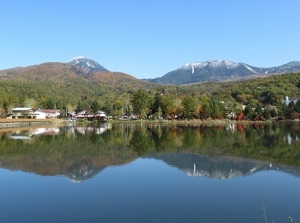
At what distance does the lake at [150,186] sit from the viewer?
10188 millimetres

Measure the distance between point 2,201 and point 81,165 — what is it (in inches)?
277

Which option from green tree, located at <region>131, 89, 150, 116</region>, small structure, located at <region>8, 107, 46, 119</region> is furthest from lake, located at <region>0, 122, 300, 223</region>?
small structure, located at <region>8, 107, 46, 119</region>

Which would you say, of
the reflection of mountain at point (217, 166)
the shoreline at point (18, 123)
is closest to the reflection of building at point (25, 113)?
the shoreline at point (18, 123)

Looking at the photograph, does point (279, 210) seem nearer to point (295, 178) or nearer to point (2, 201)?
point (295, 178)

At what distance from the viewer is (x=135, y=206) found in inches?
430

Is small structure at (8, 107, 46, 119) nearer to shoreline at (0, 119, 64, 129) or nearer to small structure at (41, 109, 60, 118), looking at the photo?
small structure at (41, 109, 60, 118)

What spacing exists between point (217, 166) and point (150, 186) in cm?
590

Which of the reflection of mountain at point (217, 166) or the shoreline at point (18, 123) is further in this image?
the shoreline at point (18, 123)

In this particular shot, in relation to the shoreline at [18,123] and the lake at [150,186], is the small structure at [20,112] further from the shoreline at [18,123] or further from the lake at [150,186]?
the lake at [150,186]

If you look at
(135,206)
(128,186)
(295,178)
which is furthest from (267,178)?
(135,206)

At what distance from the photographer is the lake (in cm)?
1019

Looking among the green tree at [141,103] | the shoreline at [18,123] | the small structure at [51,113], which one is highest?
the green tree at [141,103]

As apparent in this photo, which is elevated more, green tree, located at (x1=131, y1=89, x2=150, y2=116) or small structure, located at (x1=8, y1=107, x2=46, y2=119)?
green tree, located at (x1=131, y1=89, x2=150, y2=116)

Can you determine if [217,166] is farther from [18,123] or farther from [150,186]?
[18,123]
